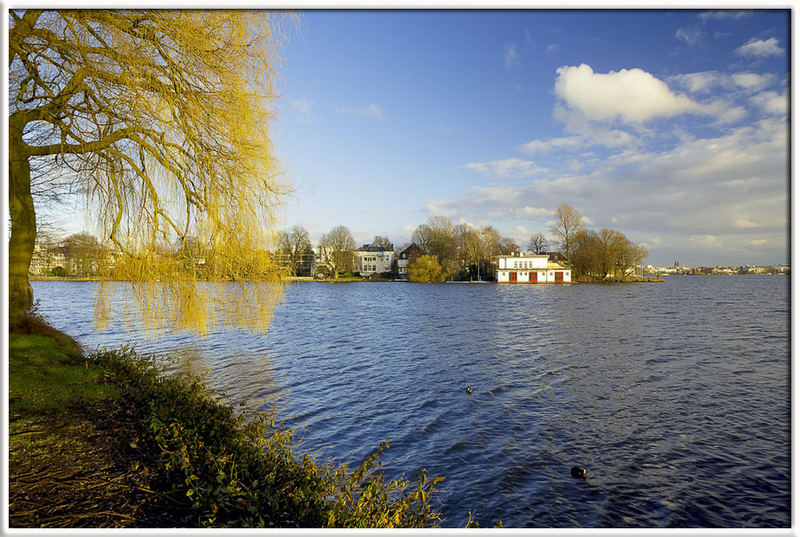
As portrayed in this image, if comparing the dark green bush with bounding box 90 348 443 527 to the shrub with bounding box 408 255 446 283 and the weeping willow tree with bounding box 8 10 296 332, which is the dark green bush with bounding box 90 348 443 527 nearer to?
→ the weeping willow tree with bounding box 8 10 296 332

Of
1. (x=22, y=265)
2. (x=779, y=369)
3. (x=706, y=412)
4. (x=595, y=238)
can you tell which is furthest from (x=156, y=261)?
(x=595, y=238)

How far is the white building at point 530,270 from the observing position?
83.9 m

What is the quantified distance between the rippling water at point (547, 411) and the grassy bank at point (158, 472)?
1468mm

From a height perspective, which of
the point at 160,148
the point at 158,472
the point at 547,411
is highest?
the point at 160,148

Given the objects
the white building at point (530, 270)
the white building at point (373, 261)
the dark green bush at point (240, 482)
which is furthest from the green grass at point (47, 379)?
the white building at point (373, 261)

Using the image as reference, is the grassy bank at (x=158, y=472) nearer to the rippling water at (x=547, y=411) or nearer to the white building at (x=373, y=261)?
the rippling water at (x=547, y=411)

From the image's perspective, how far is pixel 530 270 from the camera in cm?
8512

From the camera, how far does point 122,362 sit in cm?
1072

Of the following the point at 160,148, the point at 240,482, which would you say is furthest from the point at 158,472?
the point at 160,148

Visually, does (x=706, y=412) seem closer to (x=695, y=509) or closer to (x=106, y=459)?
(x=695, y=509)

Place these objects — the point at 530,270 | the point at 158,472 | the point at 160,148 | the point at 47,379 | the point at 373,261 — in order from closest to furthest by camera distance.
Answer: the point at 158,472
the point at 160,148
the point at 47,379
the point at 530,270
the point at 373,261

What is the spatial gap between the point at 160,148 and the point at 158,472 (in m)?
4.49

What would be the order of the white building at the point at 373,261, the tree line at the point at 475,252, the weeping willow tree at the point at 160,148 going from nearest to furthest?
the weeping willow tree at the point at 160,148 < the tree line at the point at 475,252 < the white building at the point at 373,261

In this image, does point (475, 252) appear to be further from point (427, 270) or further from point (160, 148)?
point (160, 148)
